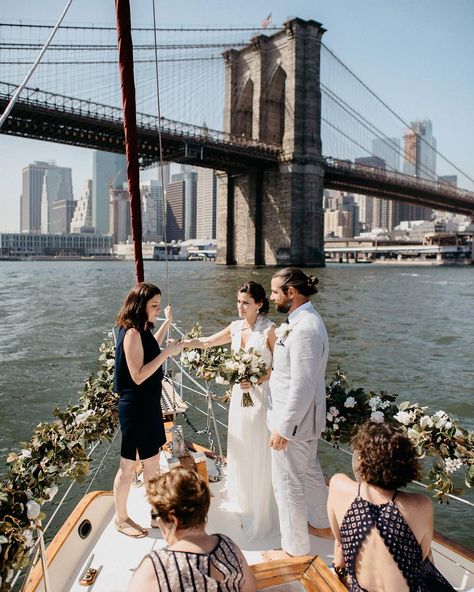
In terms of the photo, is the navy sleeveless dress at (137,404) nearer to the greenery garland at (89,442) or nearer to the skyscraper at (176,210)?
the greenery garland at (89,442)

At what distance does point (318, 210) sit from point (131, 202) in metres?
47.5

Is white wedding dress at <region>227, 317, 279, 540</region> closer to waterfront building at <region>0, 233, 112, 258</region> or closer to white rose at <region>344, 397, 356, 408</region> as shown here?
white rose at <region>344, 397, 356, 408</region>

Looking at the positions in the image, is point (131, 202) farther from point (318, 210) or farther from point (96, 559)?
point (318, 210)

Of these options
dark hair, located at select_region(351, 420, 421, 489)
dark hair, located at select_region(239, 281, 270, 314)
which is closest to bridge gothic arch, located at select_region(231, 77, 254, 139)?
dark hair, located at select_region(239, 281, 270, 314)

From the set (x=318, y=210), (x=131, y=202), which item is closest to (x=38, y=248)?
(x=318, y=210)

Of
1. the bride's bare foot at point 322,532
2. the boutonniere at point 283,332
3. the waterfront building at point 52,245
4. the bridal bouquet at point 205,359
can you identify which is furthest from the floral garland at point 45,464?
the waterfront building at point 52,245

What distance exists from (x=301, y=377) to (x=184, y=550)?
3.99 feet

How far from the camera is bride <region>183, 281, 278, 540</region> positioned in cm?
316

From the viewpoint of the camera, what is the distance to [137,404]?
9.84 ft

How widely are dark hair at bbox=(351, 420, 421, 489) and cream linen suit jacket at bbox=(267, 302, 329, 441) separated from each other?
2.49 ft

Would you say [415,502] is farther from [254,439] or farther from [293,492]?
[254,439]

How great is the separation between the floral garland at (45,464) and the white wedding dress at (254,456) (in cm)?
83

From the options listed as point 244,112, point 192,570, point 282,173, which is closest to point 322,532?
point 192,570

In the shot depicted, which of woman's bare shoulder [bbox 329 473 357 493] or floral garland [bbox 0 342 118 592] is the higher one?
woman's bare shoulder [bbox 329 473 357 493]
